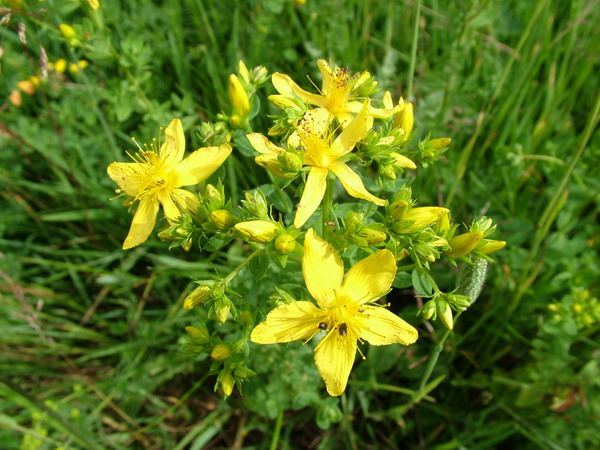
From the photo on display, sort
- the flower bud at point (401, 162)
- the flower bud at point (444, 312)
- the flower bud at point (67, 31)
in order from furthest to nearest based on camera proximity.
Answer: the flower bud at point (67, 31)
the flower bud at point (401, 162)
the flower bud at point (444, 312)

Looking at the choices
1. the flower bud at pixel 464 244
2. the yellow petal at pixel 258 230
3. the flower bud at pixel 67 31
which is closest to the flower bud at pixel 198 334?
the yellow petal at pixel 258 230

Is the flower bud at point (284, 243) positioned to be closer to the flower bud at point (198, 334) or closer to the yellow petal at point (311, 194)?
the yellow petal at point (311, 194)

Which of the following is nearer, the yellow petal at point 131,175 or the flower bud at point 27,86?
the yellow petal at point 131,175

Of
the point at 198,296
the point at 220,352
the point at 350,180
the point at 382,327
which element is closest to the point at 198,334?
the point at 220,352

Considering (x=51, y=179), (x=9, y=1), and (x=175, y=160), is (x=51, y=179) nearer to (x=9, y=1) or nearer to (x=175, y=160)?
(x=9, y=1)

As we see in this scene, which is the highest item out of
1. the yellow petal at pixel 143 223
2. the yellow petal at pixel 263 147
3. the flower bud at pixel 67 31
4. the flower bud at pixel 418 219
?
the flower bud at pixel 67 31

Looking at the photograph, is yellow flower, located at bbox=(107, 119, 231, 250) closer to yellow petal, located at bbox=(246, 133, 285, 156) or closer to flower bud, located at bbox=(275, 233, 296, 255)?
yellow petal, located at bbox=(246, 133, 285, 156)

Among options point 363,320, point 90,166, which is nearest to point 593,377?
point 363,320
